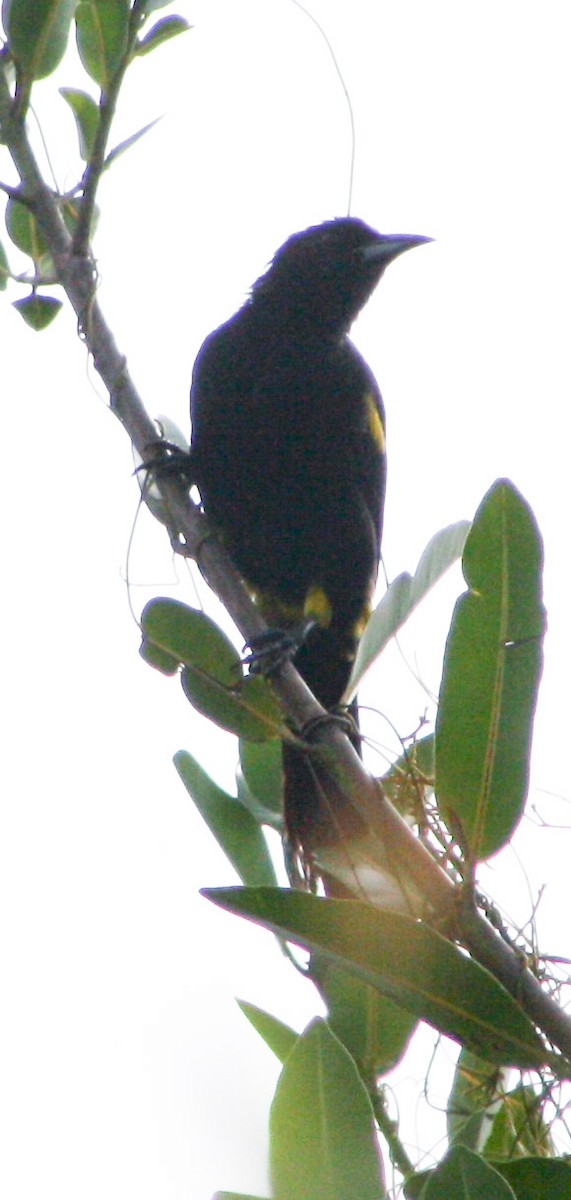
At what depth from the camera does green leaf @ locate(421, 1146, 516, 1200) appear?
1169 millimetres

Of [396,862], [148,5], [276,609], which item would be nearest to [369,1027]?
[396,862]

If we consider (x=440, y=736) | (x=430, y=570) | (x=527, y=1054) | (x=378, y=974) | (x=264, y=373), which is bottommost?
(x=527, y=1054)

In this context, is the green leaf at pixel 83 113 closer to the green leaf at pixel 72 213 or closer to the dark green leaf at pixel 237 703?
the green leaf at pixel 72 213

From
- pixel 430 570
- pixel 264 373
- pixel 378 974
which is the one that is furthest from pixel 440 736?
pixel 264 373

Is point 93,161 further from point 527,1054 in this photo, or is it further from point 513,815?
point 527,1054

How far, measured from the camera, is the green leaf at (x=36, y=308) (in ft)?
7.60

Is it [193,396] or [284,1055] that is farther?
[193,396]

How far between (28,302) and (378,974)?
4.62ft

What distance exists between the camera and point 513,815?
1478 mm

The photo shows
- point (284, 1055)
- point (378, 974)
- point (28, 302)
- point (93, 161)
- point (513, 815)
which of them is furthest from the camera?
point (28, 302)

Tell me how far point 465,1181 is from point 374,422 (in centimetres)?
237

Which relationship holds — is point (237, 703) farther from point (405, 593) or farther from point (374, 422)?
point (374, 422)

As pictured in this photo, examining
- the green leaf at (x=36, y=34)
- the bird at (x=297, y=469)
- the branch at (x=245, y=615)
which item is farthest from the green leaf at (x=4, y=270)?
the bird at (x=297, y=469)

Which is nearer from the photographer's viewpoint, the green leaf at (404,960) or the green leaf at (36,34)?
the green leaf at (404,960)
